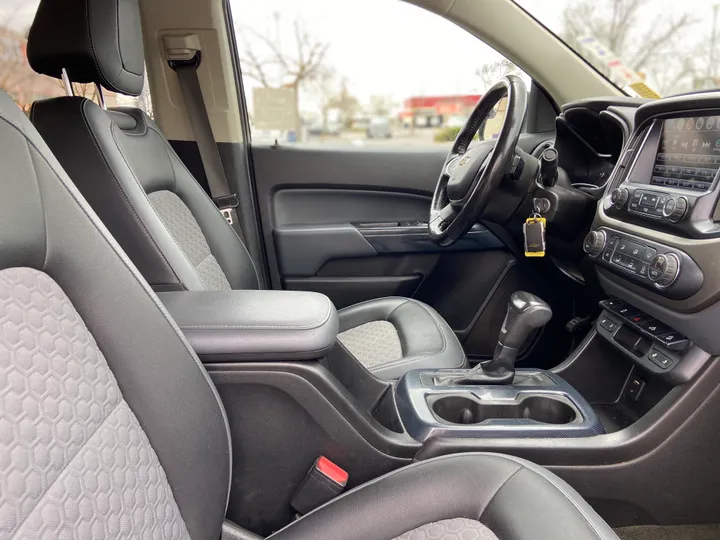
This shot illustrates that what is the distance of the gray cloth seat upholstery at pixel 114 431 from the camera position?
51 cm

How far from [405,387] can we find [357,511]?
425mm

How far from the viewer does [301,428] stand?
0.92 meters

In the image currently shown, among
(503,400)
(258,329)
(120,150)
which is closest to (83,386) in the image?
(258,329)

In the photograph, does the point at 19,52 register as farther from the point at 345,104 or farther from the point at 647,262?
the point at 647,262

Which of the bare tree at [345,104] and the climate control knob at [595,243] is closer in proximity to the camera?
the climate control knob at [595,243]

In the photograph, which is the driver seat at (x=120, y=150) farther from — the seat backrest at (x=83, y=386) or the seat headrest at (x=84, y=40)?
the seat backrest at (x=83, y=386)

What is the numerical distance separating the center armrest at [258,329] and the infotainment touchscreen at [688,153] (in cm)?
65

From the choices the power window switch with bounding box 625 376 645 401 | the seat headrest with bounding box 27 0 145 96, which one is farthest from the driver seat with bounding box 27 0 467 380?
the power window switch with bounding box 625 376 645 401

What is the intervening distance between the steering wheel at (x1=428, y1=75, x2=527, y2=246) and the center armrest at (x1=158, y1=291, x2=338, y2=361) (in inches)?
17.5

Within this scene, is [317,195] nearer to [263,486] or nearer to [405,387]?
[405,387]

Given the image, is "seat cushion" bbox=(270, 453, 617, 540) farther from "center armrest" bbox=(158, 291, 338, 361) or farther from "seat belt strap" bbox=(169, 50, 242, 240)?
"seat belt strap" bbox=(169, 50, 242, 240)

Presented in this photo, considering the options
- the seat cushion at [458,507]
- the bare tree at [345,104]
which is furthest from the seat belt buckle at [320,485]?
the bare tree at [345,104]

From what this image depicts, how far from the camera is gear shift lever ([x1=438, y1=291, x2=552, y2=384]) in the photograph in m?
1.10

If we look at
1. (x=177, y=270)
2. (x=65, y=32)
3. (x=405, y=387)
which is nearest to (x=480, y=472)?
(x=405, y=387)
